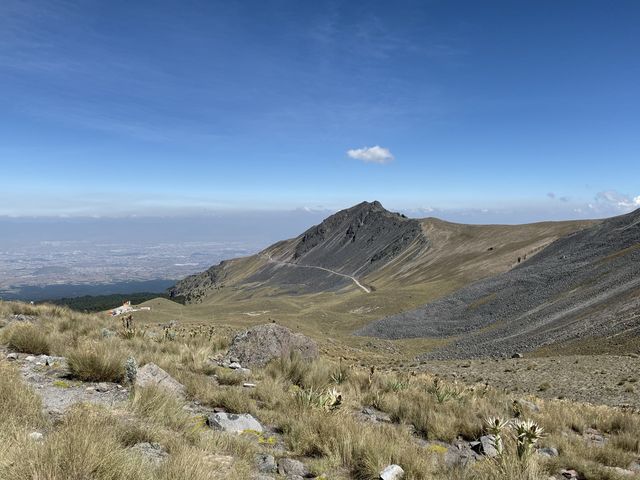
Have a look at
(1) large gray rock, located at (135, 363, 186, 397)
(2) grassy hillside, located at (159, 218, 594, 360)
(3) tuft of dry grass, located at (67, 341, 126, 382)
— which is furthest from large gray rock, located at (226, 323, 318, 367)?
(2) grassy hillside, located at (159, 218, 594, 360)

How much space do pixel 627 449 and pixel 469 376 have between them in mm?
15221

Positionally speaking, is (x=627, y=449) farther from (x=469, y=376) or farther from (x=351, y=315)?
(x=351, y=315)

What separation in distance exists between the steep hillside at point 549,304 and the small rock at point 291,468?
2822cm

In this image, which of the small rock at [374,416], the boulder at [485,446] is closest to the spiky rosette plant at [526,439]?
the boulder at [485,446]

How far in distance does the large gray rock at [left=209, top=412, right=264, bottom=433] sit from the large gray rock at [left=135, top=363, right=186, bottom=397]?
1438 mm

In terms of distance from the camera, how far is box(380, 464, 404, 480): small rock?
5341 mm

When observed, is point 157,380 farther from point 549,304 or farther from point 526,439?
point 549,304

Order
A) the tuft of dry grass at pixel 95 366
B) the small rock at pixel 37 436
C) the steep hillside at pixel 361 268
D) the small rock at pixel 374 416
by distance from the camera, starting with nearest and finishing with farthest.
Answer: the small rock at pixel 37 436 → the tuft of dry grass at pixel 95 366 → the small rock at pixel 374 416 → the steep hillside at pixel 361 268

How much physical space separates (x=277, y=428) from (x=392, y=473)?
257 cm

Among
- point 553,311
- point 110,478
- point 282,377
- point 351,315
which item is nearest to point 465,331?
Answer: point 553,311

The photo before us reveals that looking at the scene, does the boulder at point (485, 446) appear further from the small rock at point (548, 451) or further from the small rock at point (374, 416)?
the small rock at point (374, 416)

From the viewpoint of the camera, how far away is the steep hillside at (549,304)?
32156 millimetres

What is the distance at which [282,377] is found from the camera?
1119 cm

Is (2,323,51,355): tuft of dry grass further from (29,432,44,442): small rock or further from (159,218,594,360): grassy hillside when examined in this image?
(159,218,594,360): grassy hillside
